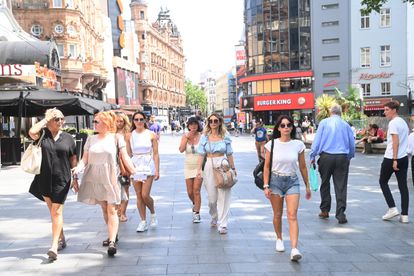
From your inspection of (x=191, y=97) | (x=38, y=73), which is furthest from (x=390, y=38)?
(x=191, y=97)

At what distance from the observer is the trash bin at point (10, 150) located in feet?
50.5

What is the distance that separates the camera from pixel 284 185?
4.94 m

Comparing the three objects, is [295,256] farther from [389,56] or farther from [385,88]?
[389,56]

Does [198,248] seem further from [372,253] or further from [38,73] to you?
[38,73]

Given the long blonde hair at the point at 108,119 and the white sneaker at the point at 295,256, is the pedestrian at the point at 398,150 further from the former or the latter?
the long blonde hair at the point at 108,119

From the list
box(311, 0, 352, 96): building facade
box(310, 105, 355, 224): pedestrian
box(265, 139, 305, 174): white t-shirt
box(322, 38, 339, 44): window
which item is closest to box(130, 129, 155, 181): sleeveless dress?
box(265, 139, 305, 174): white t-shirt

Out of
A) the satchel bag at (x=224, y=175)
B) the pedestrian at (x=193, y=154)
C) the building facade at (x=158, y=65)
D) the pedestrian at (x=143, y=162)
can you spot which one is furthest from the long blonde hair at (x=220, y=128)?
the building facade at (x=158, y=65)

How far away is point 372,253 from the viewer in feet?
16.4

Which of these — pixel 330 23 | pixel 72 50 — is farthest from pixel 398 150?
pixel 330 23

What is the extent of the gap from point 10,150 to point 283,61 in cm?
3503

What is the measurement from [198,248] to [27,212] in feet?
12.8

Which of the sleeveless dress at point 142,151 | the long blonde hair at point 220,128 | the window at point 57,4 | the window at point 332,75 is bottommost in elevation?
the sleeveless dress at point 142,151

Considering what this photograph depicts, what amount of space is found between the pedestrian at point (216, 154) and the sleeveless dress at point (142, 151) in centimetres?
71

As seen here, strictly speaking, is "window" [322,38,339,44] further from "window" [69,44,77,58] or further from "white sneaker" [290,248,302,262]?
"white sneaker" [290,248,302,262]
